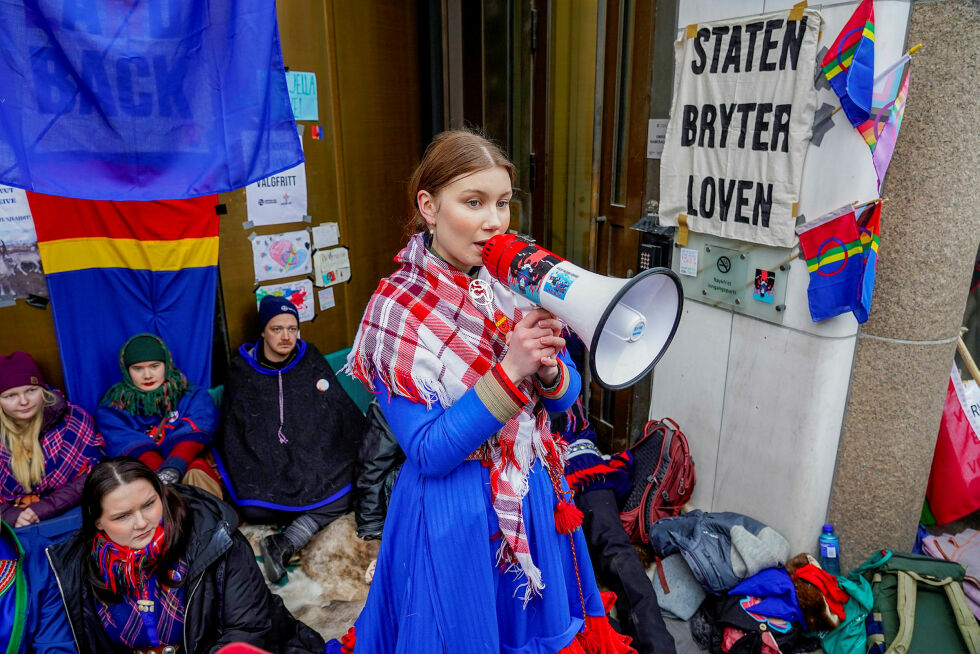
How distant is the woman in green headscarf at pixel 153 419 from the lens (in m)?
3.77

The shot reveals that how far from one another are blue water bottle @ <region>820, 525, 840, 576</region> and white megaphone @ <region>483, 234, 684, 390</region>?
7.58 feet

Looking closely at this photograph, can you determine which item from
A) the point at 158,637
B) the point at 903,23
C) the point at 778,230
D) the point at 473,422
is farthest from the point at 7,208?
the point at 903,23

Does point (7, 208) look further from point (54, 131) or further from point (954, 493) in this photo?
point (954, 493)

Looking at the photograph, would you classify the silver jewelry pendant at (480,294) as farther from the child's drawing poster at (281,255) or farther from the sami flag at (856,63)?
the child's drawing poster at (281,255)

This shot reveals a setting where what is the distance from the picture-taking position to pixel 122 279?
12.6 feet

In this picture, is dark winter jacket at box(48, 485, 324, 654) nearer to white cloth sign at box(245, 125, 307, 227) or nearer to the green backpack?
white cloth sign at box(245, 125, 307, 227)

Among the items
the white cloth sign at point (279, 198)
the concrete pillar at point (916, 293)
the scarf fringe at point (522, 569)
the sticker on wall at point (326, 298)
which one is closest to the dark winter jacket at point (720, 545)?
the concrete pillar at point (916, 293)

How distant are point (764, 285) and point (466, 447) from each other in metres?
2.25

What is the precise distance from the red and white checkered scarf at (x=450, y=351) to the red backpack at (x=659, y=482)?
Result: 2015mm

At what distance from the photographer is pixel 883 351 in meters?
3.06

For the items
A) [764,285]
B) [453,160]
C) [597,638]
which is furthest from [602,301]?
[764,285]

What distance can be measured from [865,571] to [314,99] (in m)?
4.18

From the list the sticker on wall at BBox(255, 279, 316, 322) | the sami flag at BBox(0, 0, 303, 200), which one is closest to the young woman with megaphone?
the sami flag at BBox(0, 0, 303, 200)

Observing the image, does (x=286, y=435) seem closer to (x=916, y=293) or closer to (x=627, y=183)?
(x=627, y=183)
